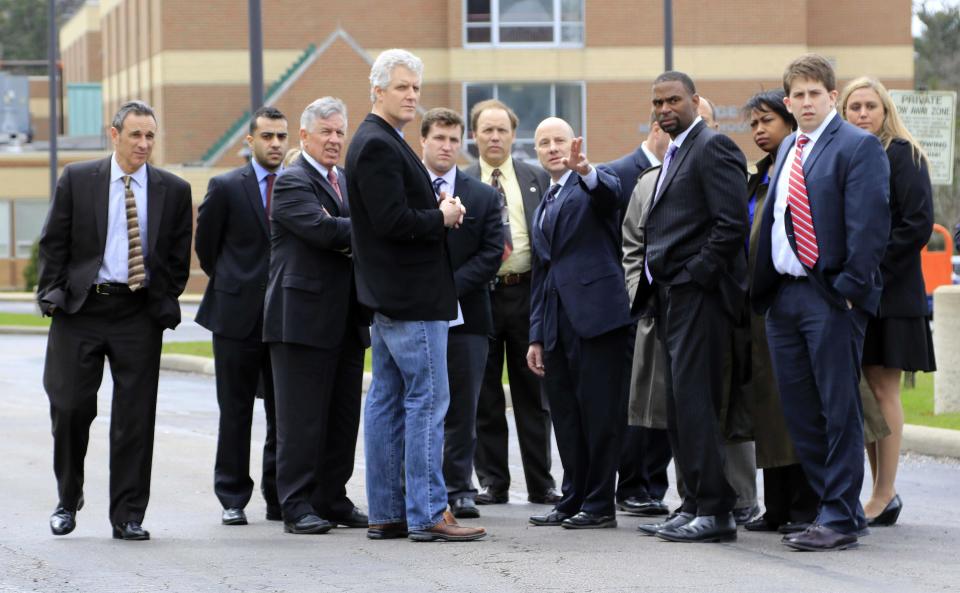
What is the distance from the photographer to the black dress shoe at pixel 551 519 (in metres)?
8.73

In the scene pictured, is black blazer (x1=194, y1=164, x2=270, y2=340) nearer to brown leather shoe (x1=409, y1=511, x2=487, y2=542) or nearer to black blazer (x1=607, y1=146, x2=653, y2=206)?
brown leather shoe (x1=409, y1=511, x2=487, y2=542)

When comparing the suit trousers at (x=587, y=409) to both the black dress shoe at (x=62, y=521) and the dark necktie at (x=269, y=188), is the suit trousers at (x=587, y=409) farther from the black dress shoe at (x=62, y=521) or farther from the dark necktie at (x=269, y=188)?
the black dress shoe at (x=62, y=521)

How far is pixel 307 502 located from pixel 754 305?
2541 mm

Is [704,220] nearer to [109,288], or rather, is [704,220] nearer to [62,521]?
[109,288]

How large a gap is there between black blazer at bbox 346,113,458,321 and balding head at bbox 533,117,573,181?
794 mm

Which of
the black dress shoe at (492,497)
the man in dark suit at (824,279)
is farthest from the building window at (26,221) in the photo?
the man in dark suit at (824,279)

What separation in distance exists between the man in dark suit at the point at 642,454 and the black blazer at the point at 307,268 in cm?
174

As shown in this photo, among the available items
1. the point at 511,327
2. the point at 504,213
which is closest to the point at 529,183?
the point at 504,213

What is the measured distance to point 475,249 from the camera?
899cm

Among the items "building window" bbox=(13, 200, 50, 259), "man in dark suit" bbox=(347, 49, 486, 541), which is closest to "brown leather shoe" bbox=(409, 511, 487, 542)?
"man in dark suit" bbox=(347, 49, 486, 541)

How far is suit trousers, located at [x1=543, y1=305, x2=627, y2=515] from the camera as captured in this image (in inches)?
337

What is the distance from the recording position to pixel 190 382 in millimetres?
18859

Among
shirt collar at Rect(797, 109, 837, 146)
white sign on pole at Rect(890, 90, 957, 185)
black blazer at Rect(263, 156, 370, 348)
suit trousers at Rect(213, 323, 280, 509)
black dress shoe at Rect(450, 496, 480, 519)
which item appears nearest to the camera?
shirt collar at Rect(797, 109, 837, 146)

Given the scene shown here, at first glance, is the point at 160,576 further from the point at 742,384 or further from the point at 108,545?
the point at 742,384
